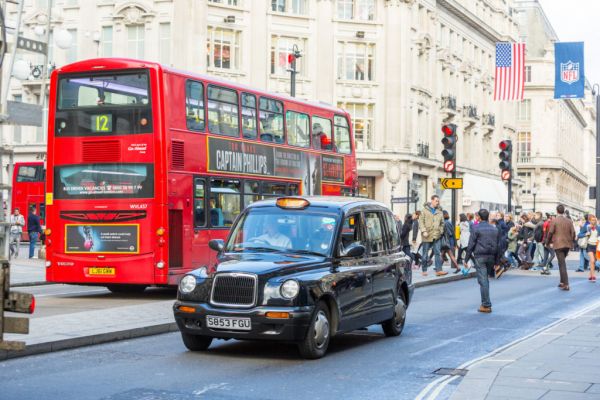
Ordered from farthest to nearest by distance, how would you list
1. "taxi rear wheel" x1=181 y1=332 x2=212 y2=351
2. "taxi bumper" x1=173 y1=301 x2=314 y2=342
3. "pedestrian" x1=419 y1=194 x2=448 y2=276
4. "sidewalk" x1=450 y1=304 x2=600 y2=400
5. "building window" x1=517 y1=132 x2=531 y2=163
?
"building window" x1=517 y1=132 x2=531 y2=163, "pedestrian" x1=419 y1=194 x2=448 y2=276, "taxi rear wheel" x1=181 y1=332 x2=212 y2=351, "taxi bumper" x1=173 y1=301 x2=314 y2=342, "sidewalk" x1=450 y1=304 x2=600 y2=400

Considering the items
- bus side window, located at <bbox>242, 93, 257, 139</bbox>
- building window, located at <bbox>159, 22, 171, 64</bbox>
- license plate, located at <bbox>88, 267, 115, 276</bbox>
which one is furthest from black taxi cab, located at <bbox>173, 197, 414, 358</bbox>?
building window, located at <bbox>159, 22, 171, 64</bbox>

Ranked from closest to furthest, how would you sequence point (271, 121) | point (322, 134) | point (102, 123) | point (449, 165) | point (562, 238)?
point (102, 123)
point (271, 121)
point (562, 238)
point (322, 134)
point (449, 165)

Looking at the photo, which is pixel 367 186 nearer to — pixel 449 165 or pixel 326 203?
pixel 449 165

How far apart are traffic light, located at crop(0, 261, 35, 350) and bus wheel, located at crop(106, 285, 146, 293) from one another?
13716 mm

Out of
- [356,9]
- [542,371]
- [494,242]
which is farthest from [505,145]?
[356,9]

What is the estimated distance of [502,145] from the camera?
3058 cm

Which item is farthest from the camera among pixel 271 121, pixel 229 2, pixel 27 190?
pixel 229 2

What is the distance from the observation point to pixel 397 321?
14.0m

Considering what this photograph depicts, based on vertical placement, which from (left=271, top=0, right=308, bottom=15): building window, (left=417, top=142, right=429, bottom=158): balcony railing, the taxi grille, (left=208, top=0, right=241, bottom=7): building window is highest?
(left=271, top=0, right=308, bottom=15): building window

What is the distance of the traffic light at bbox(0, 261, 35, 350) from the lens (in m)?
7.39

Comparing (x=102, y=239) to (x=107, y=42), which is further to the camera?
(x=107, y=42)

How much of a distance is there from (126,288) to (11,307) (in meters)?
14.4

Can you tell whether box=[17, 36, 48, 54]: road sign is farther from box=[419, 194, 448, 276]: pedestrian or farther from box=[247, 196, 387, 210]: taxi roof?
box=[419, 194, 448, 276]: pedestrian

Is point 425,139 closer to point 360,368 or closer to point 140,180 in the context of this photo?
point 140,180
